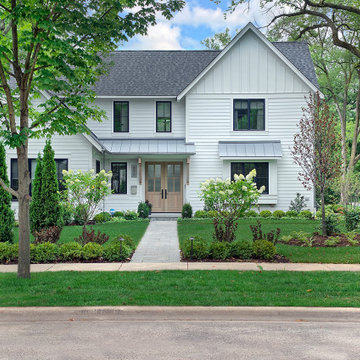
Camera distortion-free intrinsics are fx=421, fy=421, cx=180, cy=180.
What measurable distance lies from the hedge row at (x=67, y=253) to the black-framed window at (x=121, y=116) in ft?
40.5

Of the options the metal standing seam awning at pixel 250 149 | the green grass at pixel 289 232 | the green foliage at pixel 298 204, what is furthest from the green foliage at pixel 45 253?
the green foliage at pixel 298 204

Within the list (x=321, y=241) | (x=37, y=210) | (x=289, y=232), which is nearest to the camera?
(x=321, y=241)

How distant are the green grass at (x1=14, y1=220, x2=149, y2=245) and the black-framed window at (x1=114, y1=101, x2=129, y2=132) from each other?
5.77m

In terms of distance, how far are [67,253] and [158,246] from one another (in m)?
3.14

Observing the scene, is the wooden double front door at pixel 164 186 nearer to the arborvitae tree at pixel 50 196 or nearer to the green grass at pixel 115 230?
the green grass at pixel 115 230

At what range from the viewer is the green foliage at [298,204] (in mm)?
20647

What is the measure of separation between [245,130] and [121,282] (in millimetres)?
14518

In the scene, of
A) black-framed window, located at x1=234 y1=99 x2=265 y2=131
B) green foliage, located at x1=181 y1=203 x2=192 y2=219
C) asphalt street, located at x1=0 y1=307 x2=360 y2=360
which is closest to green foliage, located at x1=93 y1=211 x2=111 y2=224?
A: green foliage, located at x1=181 y1=203 x2=192 y2=219

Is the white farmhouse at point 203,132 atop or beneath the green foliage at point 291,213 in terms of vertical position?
atop

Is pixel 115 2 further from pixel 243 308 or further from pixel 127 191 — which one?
pixel 127 191

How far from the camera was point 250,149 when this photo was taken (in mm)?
20828

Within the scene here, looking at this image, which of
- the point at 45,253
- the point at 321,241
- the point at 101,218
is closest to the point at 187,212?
the point at 101,218

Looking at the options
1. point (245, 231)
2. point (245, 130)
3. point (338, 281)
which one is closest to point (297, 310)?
point (338, 281)

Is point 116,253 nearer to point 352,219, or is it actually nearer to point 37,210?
point 37,210
